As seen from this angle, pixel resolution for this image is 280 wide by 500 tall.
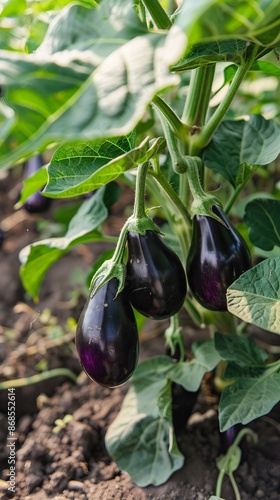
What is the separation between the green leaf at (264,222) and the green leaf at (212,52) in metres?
0.30

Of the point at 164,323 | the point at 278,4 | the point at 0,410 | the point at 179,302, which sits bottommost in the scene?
the point at 164,323

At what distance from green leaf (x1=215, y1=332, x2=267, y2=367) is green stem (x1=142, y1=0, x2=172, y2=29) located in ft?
1.62

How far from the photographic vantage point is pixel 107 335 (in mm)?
734

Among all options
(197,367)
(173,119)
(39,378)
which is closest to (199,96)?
(173,119)

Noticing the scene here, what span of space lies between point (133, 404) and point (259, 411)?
314 mm

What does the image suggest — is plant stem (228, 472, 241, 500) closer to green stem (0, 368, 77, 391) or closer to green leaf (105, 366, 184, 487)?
green leaf (105, 366, 184, 487)

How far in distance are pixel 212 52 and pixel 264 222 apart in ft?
1.17

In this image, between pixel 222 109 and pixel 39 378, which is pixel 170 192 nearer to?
pixel 222 109

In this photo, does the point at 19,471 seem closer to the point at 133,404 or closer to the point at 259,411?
the point at 133,404

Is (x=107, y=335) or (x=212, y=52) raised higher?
(x=212, y=52)

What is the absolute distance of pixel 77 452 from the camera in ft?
3.50

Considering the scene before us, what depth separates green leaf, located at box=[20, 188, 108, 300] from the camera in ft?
Result: 3.17

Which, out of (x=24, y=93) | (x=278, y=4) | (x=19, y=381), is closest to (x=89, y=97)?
A: (x=24, y=93)

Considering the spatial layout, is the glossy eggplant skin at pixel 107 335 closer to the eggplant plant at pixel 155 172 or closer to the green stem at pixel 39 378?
the eggplant plant at pixel 155 172
